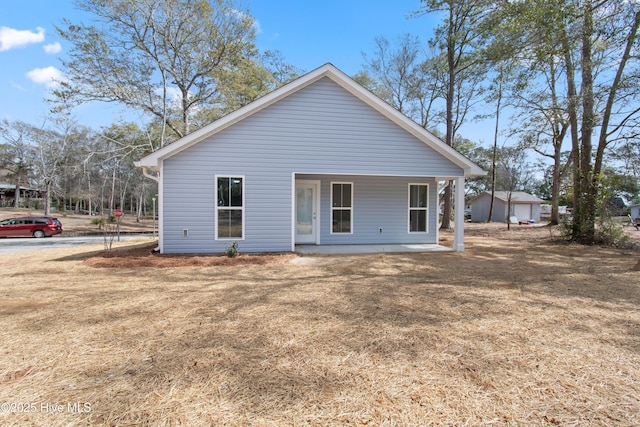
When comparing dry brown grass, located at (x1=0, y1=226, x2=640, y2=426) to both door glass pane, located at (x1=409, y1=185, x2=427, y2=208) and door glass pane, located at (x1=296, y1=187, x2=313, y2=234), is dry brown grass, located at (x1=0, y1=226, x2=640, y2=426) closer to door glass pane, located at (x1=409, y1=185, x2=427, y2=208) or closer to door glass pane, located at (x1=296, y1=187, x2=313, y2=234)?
door glass pane, located at (x1=296, y1=187, x2=313, y2=234)

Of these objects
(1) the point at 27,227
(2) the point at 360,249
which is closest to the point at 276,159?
(2) the point at 360,249

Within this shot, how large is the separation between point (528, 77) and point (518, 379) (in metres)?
11.7

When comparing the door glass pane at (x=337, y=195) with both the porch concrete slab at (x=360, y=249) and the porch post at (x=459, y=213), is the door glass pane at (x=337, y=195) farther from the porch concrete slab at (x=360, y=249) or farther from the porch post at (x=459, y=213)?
the porch post at (x=459, y=213)

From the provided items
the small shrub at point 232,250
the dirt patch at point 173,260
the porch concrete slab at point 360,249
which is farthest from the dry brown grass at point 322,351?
the porch concrete slab at point 360,249

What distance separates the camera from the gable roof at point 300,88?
802 cm

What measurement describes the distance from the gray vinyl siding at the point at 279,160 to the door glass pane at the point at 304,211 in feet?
5.00

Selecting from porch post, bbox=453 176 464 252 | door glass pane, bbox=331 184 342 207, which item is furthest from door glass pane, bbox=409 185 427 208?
door glass pane, bbox=331 184 342 207

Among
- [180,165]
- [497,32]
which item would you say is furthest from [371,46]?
[180,165]

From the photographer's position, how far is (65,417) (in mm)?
2020

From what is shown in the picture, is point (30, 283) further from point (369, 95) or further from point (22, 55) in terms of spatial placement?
point (22, 55)

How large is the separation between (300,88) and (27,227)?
1927 cm

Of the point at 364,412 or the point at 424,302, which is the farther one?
the point at 424,302

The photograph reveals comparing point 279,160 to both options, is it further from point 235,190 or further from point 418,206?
point 418,206

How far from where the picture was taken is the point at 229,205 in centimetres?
853
